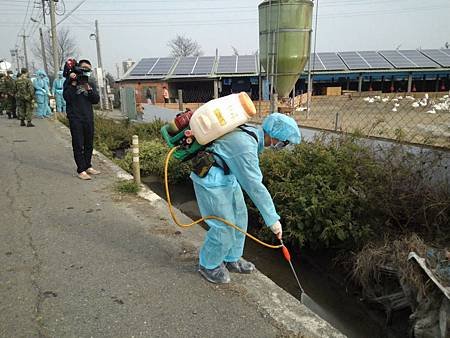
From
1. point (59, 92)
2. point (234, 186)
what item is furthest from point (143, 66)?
point (234, 186)

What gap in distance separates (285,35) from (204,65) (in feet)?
58.9

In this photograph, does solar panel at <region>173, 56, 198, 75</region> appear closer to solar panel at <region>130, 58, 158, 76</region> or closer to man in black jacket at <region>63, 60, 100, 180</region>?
solar panel at <region>130, 58, 158, 76</region>

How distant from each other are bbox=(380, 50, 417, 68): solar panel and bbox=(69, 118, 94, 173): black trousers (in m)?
22.2

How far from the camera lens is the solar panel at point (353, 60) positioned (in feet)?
75.3

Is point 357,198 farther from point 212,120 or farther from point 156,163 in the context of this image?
point 156,163

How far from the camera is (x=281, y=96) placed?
796 centimetres

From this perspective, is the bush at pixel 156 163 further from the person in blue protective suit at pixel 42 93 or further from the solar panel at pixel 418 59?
the solar panel at pixel 418 59

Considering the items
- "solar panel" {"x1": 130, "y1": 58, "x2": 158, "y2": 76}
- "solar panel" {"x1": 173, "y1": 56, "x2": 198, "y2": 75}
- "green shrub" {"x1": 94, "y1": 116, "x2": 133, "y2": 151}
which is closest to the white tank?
"green shrub" {"x1": 94, "y1": 116, "x2": 133, "y2": 151}

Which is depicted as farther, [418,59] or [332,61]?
[332,61]

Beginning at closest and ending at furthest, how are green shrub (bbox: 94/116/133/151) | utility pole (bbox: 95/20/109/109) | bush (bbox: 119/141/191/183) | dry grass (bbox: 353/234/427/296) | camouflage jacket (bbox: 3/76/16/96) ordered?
1. dry grass (bbox: 353/234/427/296)
2. bush (bbox: 119/141/191/183)
3. green shrub (bbox: 94/116/133/151)
4. camouflage jacket (bbox: 3/76/16/96)
5. utility pole (bbox: 95/20/109/109)

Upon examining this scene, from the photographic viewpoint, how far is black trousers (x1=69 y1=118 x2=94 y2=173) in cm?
550

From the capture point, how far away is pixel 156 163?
7.92 meters

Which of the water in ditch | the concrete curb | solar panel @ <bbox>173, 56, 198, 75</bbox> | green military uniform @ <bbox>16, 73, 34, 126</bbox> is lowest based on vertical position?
the water in ditch

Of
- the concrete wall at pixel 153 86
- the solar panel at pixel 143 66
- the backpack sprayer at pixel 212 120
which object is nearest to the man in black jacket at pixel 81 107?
the backpack sprayer at pixel 212 120
